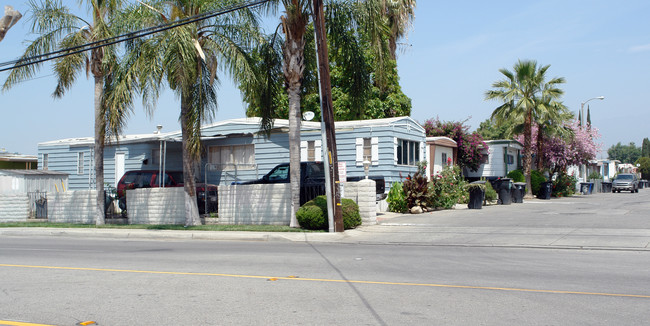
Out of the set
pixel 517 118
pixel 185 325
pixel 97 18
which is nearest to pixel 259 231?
pixel 97 18

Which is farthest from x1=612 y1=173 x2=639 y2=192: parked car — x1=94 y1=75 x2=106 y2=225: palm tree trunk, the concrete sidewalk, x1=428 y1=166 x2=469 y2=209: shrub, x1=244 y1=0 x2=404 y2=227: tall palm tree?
x1=94 y1=75 x2=106 y2=225: palm tree trunk

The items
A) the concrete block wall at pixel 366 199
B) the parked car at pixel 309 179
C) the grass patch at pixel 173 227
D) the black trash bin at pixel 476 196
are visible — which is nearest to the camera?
the grass patch at pixel 173 227

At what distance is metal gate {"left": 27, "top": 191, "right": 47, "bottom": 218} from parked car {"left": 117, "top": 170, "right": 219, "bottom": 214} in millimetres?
3626

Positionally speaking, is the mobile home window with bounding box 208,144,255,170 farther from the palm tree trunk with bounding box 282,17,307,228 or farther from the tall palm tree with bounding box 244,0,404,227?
the palm tree trunk with bounding box 282,17,307,228

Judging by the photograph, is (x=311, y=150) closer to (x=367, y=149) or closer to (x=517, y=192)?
(x=367, y=149)

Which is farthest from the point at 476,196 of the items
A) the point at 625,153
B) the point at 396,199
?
the point at 625,153

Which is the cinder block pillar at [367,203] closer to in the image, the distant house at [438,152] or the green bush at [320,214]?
the green bush at [320,214]

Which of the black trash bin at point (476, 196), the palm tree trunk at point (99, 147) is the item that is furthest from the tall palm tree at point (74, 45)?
the black trash bin at point (476, 196)

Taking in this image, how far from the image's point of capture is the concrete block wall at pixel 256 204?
1902 centimetres

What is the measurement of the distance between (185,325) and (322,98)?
10.9 meters

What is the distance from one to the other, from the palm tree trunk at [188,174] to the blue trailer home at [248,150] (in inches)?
84.7

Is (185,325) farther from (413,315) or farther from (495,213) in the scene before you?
(495,213)

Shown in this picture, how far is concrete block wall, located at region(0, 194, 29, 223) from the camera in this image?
24.5 m

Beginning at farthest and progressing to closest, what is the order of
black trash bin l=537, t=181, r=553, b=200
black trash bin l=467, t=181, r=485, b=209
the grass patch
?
black trash bin l=537, t=181, r=553, b=200
black trash bin l=467, t=181, r=485, b=209
the grass patch
